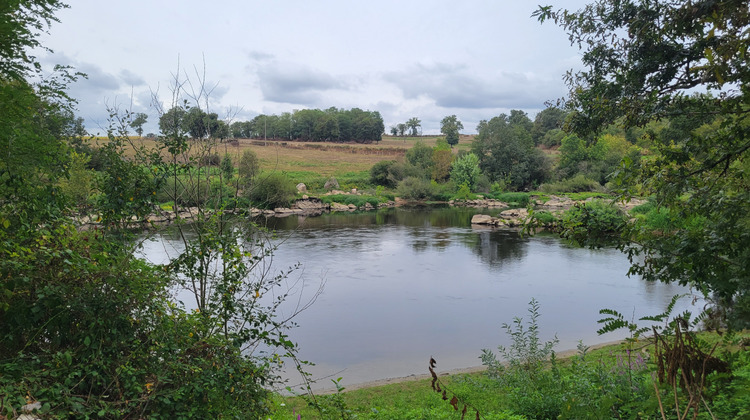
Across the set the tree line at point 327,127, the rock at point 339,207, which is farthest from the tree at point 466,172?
the tree line at point 327,127

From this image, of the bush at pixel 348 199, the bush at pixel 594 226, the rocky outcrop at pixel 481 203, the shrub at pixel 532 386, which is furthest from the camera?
the rocky outcrop at pixel 481 203

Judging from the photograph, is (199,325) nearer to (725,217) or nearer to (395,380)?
(725,217)

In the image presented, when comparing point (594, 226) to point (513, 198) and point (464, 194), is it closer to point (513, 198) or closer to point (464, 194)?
point (513, 198)

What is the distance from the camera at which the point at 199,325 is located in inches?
156

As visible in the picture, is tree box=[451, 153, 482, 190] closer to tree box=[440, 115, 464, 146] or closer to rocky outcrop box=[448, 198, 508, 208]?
rocky outcrop box=[448, 198, 508, 208]

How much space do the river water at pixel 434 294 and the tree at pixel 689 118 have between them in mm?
3624

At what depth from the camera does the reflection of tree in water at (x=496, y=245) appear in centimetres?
2353

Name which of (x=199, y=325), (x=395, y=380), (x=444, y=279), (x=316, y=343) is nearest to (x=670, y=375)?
(x=199, y=325)

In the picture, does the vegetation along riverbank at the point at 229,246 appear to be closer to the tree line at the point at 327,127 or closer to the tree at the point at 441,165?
the tree at the point at 441,165

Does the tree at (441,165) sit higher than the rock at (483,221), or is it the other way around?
the tree at (441,165)

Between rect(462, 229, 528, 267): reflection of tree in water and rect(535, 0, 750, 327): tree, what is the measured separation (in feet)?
57.6

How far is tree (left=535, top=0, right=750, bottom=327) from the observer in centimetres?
317

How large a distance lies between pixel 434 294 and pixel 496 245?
1058cm

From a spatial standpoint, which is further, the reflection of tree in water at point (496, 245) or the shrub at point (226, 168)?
the reflection of tree in water at point (496, 245)
